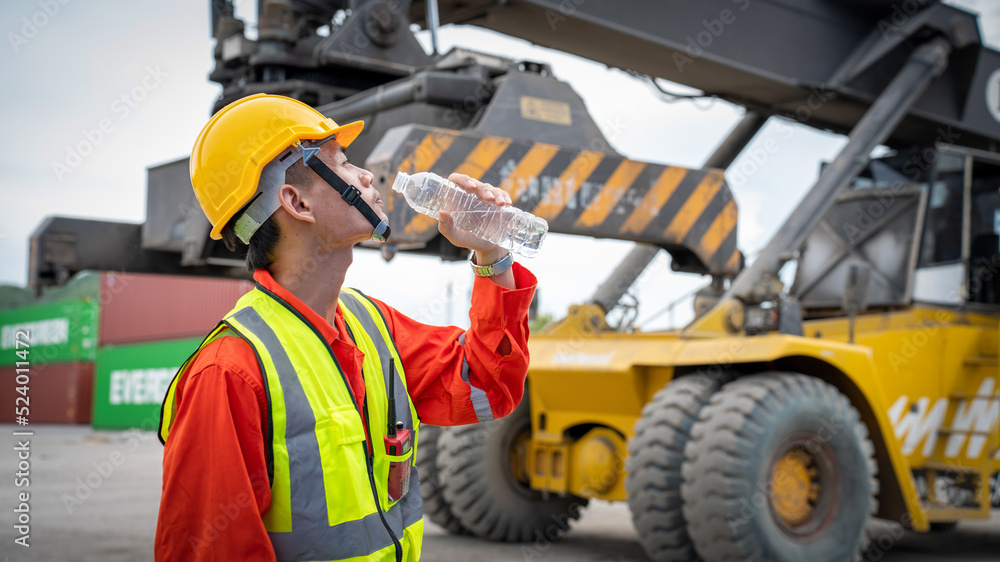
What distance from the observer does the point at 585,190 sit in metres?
4.97

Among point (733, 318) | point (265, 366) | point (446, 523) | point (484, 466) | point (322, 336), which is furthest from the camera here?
point (446, 523)

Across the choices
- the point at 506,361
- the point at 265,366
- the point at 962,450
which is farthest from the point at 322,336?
the point at 962,450

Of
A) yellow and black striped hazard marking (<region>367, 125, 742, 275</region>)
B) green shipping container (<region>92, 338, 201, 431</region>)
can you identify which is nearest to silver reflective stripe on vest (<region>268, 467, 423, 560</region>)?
yellow and black striped hazard marking (<region>367, 125, 742, 275</region>)

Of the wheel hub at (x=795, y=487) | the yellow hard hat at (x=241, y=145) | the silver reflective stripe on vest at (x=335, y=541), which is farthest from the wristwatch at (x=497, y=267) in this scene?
the wheel hub at (x=795, y=487)

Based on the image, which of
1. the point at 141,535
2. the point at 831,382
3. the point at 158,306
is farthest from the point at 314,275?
the point at 158,306

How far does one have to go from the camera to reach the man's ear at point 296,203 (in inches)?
73.8

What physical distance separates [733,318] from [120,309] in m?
31.0

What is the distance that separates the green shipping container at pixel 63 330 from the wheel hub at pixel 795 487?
3249cm

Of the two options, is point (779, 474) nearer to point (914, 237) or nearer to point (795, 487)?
point (795, 487)

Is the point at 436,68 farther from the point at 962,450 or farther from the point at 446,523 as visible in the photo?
the point at 962,450

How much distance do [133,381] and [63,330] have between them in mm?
6012

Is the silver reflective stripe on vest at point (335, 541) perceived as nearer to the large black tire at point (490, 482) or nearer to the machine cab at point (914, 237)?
the large black tire at point (490, 482)

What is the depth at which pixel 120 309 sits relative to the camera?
3306 cm

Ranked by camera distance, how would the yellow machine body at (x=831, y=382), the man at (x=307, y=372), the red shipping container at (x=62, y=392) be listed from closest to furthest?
the man at (x=307, y=372)
the yellow machine body at (x=831, y=382)
the red shipping container at (x=62, y=392)
